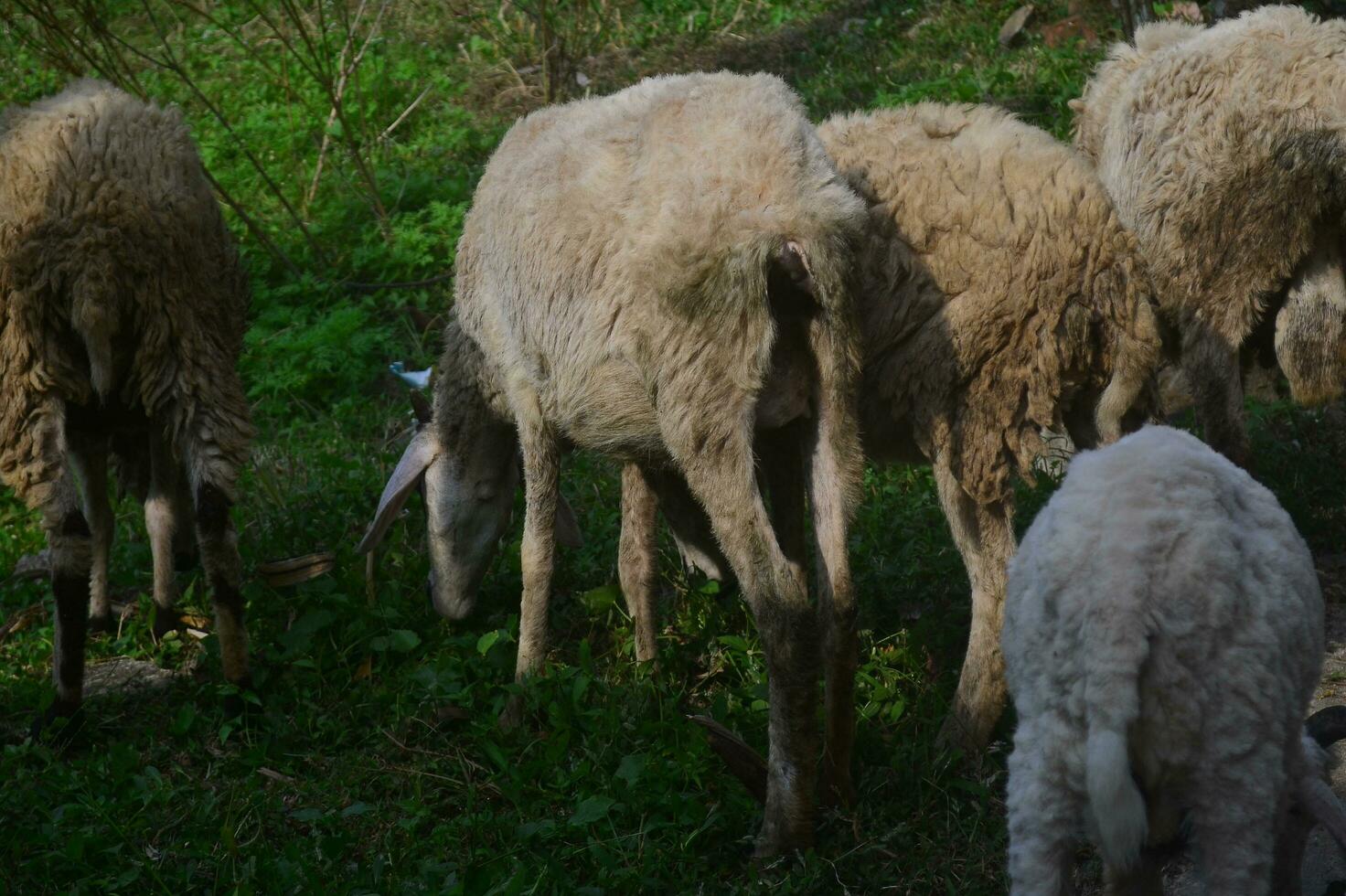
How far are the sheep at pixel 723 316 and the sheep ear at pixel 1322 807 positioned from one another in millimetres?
1370

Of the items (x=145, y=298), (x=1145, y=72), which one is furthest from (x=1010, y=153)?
(x=145, y=298)

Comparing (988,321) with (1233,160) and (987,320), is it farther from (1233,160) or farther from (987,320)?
(1233,160)

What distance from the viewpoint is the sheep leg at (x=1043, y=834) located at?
117 inches

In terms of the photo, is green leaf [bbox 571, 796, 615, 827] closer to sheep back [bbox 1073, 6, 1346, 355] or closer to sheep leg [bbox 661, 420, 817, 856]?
sheep leg [bbox 661, 420, 817, 856]

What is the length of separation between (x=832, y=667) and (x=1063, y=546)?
137 centimetres

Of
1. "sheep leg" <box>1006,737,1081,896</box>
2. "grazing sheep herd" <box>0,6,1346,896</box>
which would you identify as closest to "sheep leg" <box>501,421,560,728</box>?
"grazing sheep herd" <box>0,6,1346,896</box>

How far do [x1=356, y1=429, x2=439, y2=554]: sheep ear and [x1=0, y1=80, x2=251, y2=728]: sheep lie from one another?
2.17 ft

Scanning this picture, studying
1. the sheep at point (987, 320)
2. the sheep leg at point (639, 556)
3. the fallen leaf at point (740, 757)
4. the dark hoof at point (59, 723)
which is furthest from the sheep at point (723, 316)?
the dark hoof at point (59, 723)

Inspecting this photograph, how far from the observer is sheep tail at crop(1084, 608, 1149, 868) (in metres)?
2.75

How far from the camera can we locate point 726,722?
477 cm

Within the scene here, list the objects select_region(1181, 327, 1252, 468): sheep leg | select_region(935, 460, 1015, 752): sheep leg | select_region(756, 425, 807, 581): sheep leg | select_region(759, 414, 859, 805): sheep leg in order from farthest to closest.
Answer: select_region(1181, 327, 1252, 468): sheep leg → select_region(756, 425, 807, 581): sheep leg → select_region(935, 460, 1015, 752): sheep leg → select_region(759, 414, 859, 805): sheep leg

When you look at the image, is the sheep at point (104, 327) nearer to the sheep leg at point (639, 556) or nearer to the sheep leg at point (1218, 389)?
the sheep leg at point (639, 556)

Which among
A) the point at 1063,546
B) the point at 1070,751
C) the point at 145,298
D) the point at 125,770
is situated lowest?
the point at 125,770

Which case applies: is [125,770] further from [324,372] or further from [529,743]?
[324,372]
